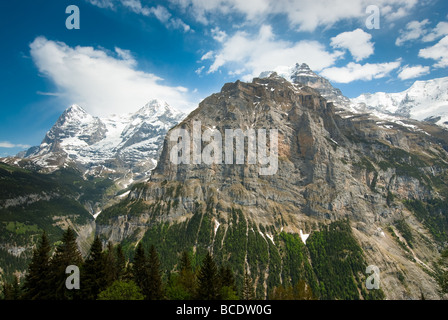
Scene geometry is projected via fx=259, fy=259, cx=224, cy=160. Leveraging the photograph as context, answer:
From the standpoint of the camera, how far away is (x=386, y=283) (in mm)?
162000

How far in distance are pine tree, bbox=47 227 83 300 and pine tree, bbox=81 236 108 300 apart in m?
1.96

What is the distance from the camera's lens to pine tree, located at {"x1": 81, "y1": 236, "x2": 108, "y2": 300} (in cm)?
4053

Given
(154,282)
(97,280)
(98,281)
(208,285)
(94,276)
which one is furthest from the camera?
(154,282)

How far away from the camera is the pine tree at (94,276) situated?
40531 mm

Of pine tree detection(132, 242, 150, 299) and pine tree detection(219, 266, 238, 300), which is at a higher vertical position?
pine tree detection(132, 242, 150, 299)

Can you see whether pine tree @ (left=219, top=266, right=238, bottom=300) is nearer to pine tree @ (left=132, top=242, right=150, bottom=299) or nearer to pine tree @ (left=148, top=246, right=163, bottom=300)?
pine tree @ (left=148, top=246, right=163, bottom=300)

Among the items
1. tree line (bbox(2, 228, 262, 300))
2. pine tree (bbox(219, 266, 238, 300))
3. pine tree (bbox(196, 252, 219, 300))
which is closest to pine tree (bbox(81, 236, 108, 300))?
tree line (bbox(2, 228, 262, 300))

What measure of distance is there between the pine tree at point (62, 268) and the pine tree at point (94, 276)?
1.96 meters

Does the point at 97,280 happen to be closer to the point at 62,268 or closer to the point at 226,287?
the point at 62,268

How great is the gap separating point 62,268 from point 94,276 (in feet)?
15.8

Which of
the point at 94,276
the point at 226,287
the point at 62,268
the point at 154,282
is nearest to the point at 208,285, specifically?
the point at 226,287

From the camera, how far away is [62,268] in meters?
39.8
